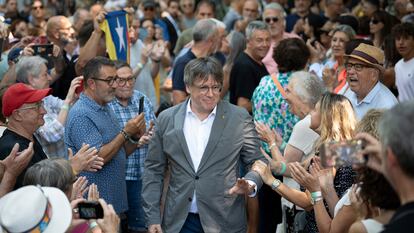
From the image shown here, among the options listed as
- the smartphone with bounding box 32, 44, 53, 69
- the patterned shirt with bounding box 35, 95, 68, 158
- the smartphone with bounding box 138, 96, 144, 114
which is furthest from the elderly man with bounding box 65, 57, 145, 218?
the smartphone with bounding box 32, 44, 53, 69

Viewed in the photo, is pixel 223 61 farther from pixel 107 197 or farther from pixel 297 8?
pixel 107 197

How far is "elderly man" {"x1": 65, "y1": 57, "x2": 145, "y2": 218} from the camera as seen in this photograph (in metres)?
7.58

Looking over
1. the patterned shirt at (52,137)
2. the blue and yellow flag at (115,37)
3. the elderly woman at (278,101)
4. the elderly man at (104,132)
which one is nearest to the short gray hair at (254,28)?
the elderly woman at (278,101)

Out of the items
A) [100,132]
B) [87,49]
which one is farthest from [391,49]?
[100,132]

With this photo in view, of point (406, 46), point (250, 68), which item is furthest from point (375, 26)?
point (250, 68)

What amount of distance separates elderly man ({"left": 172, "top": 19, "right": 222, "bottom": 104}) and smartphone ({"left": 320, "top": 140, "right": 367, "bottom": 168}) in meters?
5.83

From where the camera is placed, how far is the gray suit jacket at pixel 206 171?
22.1 feet

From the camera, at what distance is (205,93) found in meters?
6.83

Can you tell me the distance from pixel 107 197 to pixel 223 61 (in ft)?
15.1

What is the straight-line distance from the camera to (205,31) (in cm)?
1016

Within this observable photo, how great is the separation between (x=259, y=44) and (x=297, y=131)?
111 inches

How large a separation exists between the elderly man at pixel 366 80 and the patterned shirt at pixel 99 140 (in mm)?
2144

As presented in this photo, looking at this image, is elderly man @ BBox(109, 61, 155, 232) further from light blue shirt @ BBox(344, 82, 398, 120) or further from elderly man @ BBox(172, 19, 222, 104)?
light blue shirt @ BBox(344, 82, 398, 120)

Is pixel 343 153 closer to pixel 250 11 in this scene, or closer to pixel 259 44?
pixel 259 44
